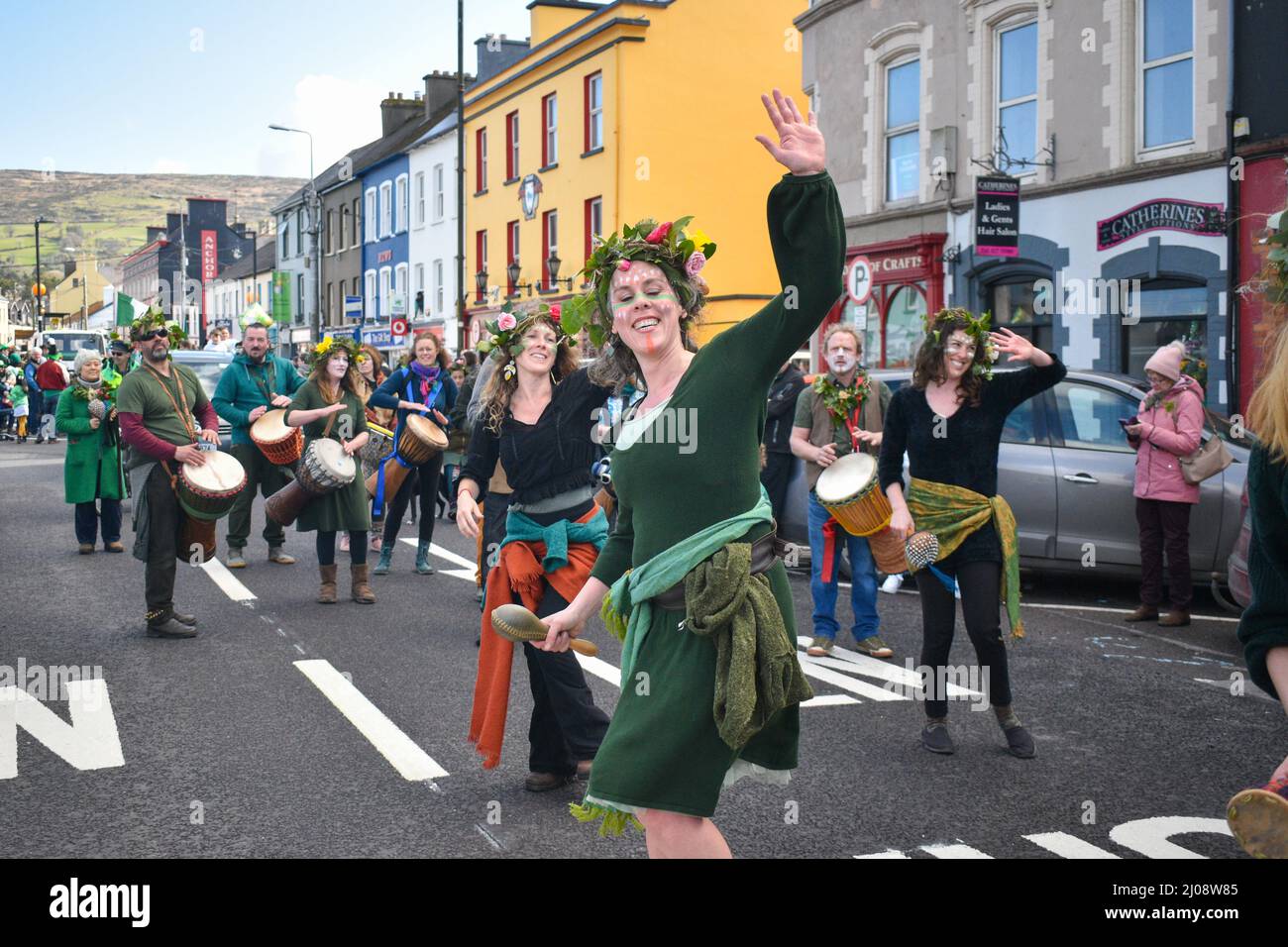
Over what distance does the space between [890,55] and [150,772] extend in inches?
775

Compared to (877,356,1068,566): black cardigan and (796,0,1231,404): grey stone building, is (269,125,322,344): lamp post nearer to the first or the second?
(796,0,1231,404): grey stone building

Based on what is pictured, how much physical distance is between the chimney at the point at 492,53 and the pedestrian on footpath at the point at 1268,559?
43.6 meters

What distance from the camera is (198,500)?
8.74m

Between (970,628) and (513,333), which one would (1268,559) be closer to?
(970,628)

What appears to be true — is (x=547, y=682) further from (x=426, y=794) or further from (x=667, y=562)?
(x=667, y=562)

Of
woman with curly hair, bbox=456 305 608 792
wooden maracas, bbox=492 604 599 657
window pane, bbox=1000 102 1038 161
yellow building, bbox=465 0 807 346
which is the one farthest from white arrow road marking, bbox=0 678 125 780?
yellow building, bbox=465 0 807 346

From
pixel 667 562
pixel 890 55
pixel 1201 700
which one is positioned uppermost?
pixel 890 55

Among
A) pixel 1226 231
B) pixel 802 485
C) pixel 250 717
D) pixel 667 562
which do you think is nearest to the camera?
pixel 667 562

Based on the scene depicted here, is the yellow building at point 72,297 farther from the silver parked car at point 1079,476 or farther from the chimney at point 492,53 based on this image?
the silver parked car at point 1079,476

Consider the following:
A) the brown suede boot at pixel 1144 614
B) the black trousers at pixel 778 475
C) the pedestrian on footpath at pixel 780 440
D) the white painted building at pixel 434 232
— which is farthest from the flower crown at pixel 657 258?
the white painted building at pixel 434 232

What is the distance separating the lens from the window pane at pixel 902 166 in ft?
72.2

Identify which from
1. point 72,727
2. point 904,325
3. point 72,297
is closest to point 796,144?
point 72,727

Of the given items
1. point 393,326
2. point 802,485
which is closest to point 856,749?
point 802,485

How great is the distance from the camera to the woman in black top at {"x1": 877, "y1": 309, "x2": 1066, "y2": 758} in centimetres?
595
